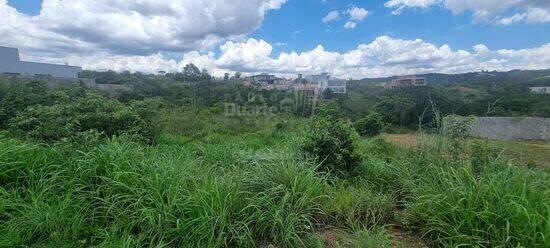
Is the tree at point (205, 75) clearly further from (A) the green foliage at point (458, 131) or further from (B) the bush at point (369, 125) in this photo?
(A) the green foliage at point (458, 131)

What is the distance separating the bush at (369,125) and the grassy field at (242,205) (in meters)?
11.2

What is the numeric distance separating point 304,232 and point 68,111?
13.8 ft

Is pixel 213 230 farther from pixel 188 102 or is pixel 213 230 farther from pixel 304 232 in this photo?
pixel 188 102

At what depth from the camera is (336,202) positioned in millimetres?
2623

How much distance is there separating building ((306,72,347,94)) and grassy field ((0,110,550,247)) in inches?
629

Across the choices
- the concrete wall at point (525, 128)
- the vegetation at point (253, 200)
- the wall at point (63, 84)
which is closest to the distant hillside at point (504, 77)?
the concrete wall at point (525, 128)

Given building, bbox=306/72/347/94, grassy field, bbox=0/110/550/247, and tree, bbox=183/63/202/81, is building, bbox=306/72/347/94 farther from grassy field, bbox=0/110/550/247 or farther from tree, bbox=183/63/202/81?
grassy field, bbox=0/110/550/247

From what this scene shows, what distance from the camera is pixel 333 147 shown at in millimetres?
3869

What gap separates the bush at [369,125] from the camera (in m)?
14.2

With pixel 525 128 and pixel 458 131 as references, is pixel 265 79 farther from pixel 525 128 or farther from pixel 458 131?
pixel 458 131

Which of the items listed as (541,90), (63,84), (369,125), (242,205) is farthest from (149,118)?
(541,90)

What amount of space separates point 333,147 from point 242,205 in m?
1.77

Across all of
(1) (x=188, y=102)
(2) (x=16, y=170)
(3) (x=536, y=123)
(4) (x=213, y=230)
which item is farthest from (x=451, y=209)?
(3) (x=536, y=123)

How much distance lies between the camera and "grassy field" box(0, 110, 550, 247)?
6.83ft
